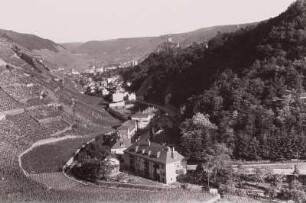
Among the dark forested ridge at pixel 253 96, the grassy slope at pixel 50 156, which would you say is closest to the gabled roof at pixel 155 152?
the dark forested ridge at pixel 253 96

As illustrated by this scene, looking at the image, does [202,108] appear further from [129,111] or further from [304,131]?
[129,111]

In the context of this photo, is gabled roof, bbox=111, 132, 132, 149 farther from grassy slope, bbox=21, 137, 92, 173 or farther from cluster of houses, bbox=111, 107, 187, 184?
grassy slope, bbox=21, 137, 92, 173

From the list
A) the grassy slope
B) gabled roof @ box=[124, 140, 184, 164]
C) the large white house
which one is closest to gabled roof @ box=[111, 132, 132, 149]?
gabled roof @ box=[124, 140, 184, 164]

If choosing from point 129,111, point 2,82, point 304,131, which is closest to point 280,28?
point 304,131

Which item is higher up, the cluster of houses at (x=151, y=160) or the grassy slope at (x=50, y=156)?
the cluster of houses at (x=151, y=160)

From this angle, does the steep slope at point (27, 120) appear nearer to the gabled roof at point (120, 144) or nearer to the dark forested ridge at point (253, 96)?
the gabled roof at point (120, 144)

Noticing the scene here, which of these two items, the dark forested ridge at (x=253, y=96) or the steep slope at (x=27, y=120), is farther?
the dark forested ridge at (x=253, y=96)

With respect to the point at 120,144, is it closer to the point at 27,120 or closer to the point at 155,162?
the point at 155,162

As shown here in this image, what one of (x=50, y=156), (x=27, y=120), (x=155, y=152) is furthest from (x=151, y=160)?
(x=27, y=120)
